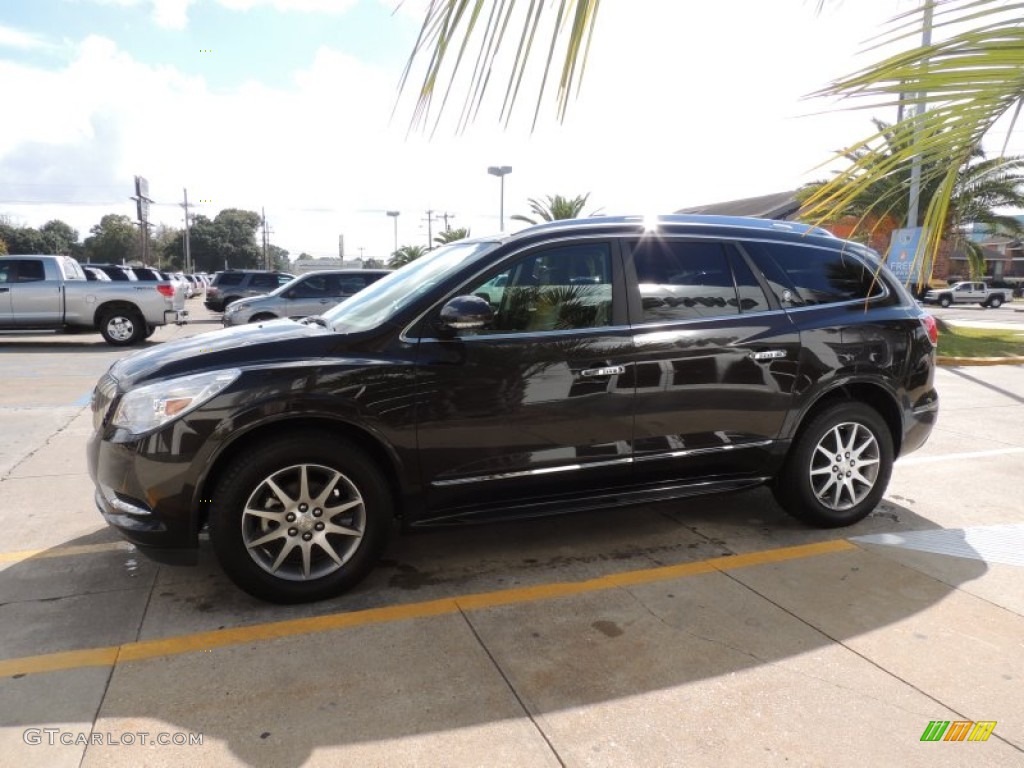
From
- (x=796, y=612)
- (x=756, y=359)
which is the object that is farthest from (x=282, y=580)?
(x=756, y=359)

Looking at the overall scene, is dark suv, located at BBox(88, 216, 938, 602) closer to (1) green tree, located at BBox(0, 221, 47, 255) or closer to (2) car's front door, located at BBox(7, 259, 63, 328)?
(2) car's front door, located at BBox(7, 259, 63, 328)

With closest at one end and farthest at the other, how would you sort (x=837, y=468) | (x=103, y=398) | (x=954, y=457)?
(x=103, y=398) → (x=837, y=468) → (x=954, y=457)

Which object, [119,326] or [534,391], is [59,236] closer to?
[119,326]

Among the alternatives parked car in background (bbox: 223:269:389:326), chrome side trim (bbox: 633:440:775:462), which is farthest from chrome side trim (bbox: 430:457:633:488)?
parked car in background (bbox: 223:269:389:326)

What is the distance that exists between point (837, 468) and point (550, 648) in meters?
2.24

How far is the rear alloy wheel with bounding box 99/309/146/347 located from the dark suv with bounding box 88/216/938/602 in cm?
1194

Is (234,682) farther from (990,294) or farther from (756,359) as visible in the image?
(990,294)

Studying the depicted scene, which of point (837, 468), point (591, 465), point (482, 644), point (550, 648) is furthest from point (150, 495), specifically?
point (837, 468)

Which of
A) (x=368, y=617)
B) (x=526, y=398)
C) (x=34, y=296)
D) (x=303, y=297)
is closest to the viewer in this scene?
(x=368, y=617)

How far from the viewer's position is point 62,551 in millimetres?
3902

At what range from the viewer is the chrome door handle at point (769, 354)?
391 centimetres

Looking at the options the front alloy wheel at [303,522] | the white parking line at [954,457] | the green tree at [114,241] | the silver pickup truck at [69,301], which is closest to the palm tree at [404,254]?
the silver pickup truck at [69,301]

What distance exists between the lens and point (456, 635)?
304 cm

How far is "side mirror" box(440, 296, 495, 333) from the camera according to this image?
3.28 m
